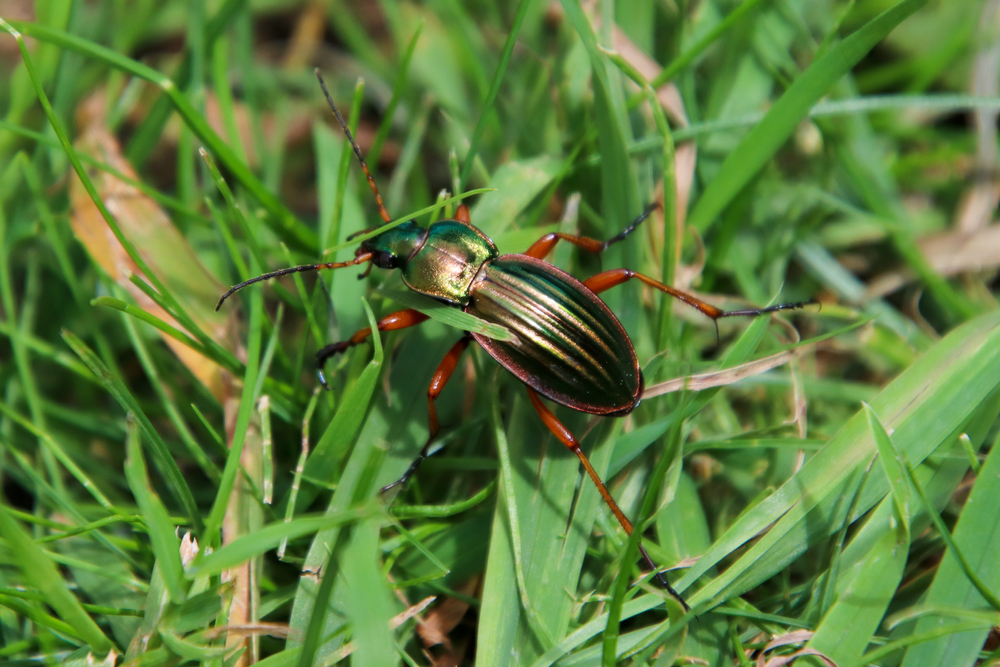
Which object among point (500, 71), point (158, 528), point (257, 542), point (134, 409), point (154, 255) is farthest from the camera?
point (154, 255)

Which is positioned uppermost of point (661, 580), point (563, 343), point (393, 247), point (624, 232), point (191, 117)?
point (191, 117)

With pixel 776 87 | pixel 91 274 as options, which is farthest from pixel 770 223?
pixel 91 274

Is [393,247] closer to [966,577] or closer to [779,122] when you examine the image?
[779,122]

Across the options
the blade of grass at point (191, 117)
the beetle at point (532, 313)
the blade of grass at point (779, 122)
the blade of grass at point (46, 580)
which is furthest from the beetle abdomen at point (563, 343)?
the blade of grass at point (46, 580)

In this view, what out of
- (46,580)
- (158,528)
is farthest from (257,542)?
(46,580)

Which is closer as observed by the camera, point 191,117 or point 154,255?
point 191,117
